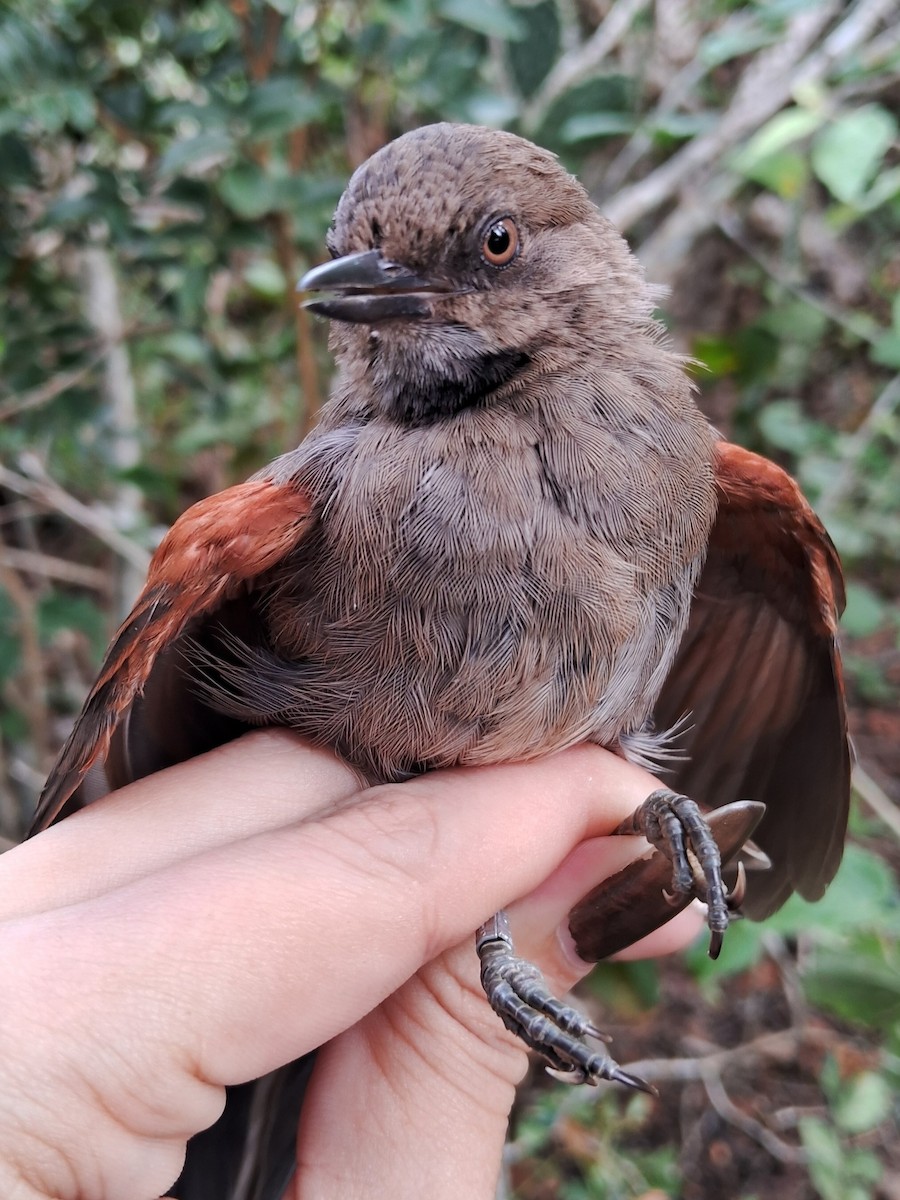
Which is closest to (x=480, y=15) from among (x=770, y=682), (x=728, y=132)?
(x=728, y=132)

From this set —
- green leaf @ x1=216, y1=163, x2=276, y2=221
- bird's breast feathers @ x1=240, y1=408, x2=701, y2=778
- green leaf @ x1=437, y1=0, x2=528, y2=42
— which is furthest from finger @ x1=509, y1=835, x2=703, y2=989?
green leaf @ x1=437, y1=0, x2=528, y2=42

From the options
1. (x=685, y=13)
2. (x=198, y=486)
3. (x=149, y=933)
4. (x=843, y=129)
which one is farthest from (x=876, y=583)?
(x=149, y=933)

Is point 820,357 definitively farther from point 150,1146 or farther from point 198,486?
point 150,1146

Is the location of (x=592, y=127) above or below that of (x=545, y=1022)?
above

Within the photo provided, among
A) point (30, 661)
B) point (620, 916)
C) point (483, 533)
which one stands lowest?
point (620, 916)

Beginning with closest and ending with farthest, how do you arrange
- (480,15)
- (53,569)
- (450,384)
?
1. (450,384)
2. (480,15)
3. (53,569)

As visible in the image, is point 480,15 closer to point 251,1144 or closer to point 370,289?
point 370,289
